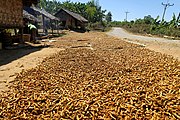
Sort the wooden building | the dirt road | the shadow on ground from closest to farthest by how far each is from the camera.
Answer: the shadow on ground
the wooden building
the dirt road

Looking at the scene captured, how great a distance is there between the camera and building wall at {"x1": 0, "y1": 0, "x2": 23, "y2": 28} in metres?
14.4

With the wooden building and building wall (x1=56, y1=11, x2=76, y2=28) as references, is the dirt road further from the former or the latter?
building wall (x1=56, y1=11, x2=76, y2=28)

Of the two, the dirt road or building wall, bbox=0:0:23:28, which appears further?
the dirt road

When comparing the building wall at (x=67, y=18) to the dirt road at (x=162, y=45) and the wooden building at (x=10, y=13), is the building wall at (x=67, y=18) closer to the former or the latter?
the dirt road at (x=162, y=45)

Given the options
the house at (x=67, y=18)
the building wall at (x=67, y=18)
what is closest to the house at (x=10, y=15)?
the house at (x=67, y=18)

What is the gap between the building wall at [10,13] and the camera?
47.4 feet

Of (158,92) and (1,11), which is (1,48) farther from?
(158,92)

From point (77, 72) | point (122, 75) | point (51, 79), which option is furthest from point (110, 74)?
point (51, 79)

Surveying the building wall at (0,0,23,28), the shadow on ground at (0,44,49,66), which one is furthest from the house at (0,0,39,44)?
the shadow on ground at (0,44,49,66)

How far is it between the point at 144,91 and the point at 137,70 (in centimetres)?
275

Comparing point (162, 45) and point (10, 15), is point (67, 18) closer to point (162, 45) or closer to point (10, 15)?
point (162, 45)

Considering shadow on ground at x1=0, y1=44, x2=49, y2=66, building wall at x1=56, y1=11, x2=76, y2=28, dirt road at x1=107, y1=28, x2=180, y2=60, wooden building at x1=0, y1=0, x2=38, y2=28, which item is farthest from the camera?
building wall at x1=56, y1=11, x2=76, y2=28

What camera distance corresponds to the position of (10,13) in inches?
615

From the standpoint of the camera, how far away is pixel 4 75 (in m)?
7.41
